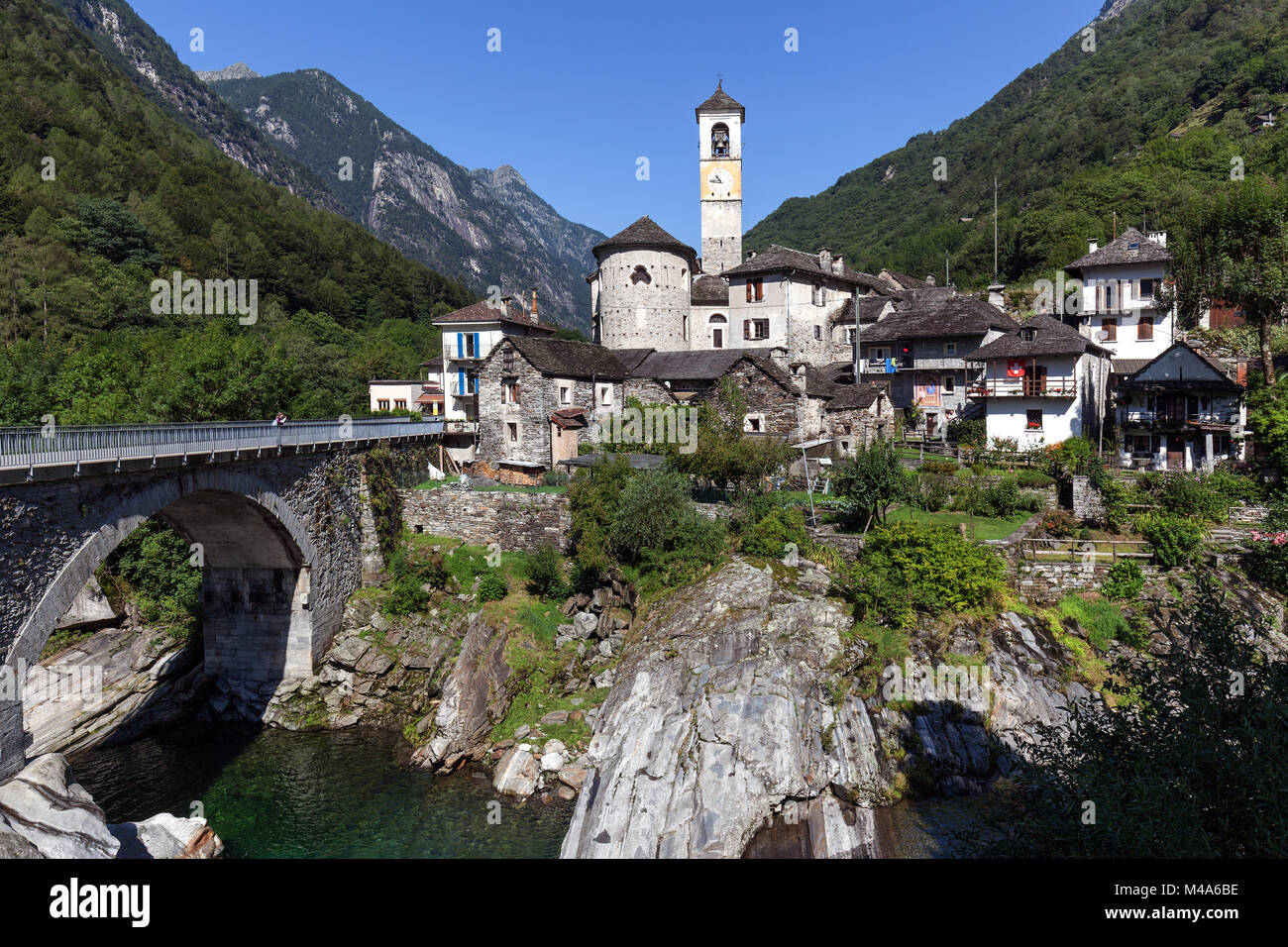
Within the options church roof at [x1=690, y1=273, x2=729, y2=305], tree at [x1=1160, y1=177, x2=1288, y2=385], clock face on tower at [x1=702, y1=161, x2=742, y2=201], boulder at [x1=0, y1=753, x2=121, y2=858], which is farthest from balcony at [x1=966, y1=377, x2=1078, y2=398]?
boulder at [x1=0, y1=753, x2=121, y2=858]

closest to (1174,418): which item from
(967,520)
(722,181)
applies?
(967,520)

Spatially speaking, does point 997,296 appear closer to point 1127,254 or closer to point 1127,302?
point 1127,254

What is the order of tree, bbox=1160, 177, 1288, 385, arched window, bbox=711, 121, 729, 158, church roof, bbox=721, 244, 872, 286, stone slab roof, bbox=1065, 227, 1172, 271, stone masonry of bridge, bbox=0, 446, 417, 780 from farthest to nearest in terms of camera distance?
arched window, bbox=711, 121, 729, 158, church roof, bbox=721, 244, 872, 286, stone slab roof, bbox=1065, 227, 1172, 271, tree, bbox=1160, 177, 1288, 385, stone masonry of bridge, bbox=0, 446, 417, 780

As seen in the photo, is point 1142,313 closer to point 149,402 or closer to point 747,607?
point 747,607

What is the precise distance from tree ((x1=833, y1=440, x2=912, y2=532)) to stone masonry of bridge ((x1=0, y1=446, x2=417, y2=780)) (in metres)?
19.0

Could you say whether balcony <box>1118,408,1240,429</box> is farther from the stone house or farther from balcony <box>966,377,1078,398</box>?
the stone house

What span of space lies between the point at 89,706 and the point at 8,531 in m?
12.8

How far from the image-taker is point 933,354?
43.9 metres

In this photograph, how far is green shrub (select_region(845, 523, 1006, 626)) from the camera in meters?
20.5

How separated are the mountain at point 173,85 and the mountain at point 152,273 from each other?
108 feet

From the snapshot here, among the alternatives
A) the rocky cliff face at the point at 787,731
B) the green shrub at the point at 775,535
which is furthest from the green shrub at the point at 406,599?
the green shrub at the point at 775,535

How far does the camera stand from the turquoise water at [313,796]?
17797 mm

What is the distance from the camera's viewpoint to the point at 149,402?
32469 mm
